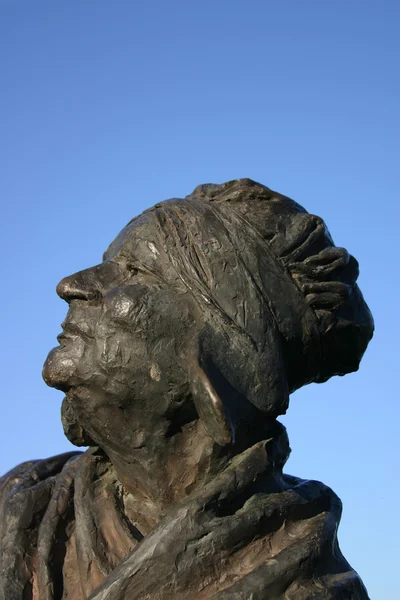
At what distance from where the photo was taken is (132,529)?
461 cm

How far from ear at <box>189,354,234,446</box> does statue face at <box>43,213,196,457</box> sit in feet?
0.36

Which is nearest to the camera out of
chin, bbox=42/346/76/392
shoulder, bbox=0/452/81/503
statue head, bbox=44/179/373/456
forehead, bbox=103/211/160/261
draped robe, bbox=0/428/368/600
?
draped robe, bbox=0/428/368/600

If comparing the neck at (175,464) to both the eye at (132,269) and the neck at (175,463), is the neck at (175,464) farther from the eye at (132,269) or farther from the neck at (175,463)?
the eye at (132,269)

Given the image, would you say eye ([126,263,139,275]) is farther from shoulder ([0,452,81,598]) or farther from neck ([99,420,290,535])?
shoulder ([0,452,81,598])

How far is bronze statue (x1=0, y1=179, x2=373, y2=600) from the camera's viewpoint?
4.28 m

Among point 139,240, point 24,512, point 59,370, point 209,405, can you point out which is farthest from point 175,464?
point 139,240

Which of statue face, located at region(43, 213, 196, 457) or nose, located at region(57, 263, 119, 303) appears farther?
nose, located at region(57, 263, 119, 303)

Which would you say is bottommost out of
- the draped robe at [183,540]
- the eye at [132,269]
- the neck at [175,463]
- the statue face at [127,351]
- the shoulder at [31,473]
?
the draped robe at [183,540]

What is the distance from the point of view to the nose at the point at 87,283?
4.70m

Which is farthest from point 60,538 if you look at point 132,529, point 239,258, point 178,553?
point 239,258

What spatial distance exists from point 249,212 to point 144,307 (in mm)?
680

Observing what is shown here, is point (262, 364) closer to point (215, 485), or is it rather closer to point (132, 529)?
point (215, 485)

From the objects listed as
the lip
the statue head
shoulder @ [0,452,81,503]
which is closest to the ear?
the statue head

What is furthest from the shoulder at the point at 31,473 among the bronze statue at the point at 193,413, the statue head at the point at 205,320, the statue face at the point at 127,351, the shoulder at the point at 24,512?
the statue face at the point at 127,351
